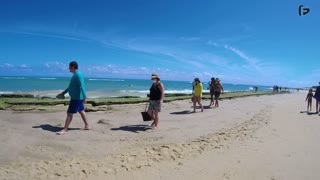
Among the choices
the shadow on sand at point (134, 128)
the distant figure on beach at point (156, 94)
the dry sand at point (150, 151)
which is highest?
the distant figure on beach at point (156, 94)

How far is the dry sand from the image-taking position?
17.7ft

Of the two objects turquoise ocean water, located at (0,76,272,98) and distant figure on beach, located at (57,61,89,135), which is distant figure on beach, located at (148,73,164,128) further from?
turquoise ocean water, located at (0,76,272,98)

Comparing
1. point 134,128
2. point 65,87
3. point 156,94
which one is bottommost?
point 134,128

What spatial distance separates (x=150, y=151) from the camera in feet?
21.3

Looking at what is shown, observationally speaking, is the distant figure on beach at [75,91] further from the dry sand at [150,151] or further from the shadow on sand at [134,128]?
the shadow on sand at [134,128]

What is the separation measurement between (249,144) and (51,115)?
6.45 m

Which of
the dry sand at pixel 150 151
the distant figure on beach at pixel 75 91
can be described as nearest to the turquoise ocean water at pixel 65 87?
the dry sand at pixel 150 151

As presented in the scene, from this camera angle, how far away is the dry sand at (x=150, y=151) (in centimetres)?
540

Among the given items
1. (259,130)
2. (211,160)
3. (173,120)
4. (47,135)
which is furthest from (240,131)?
(47,135)

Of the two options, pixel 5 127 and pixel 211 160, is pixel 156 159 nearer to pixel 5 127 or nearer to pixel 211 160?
pixel 211 160

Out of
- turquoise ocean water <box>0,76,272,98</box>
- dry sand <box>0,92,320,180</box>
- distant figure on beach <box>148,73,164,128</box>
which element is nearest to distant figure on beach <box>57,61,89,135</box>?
dry sand <box>0,92,320,180</box>

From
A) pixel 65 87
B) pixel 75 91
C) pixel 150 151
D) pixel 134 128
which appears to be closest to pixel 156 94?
pixel 134 128

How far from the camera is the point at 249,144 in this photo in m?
7.68

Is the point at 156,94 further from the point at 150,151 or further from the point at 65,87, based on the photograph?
the point at 65,87
